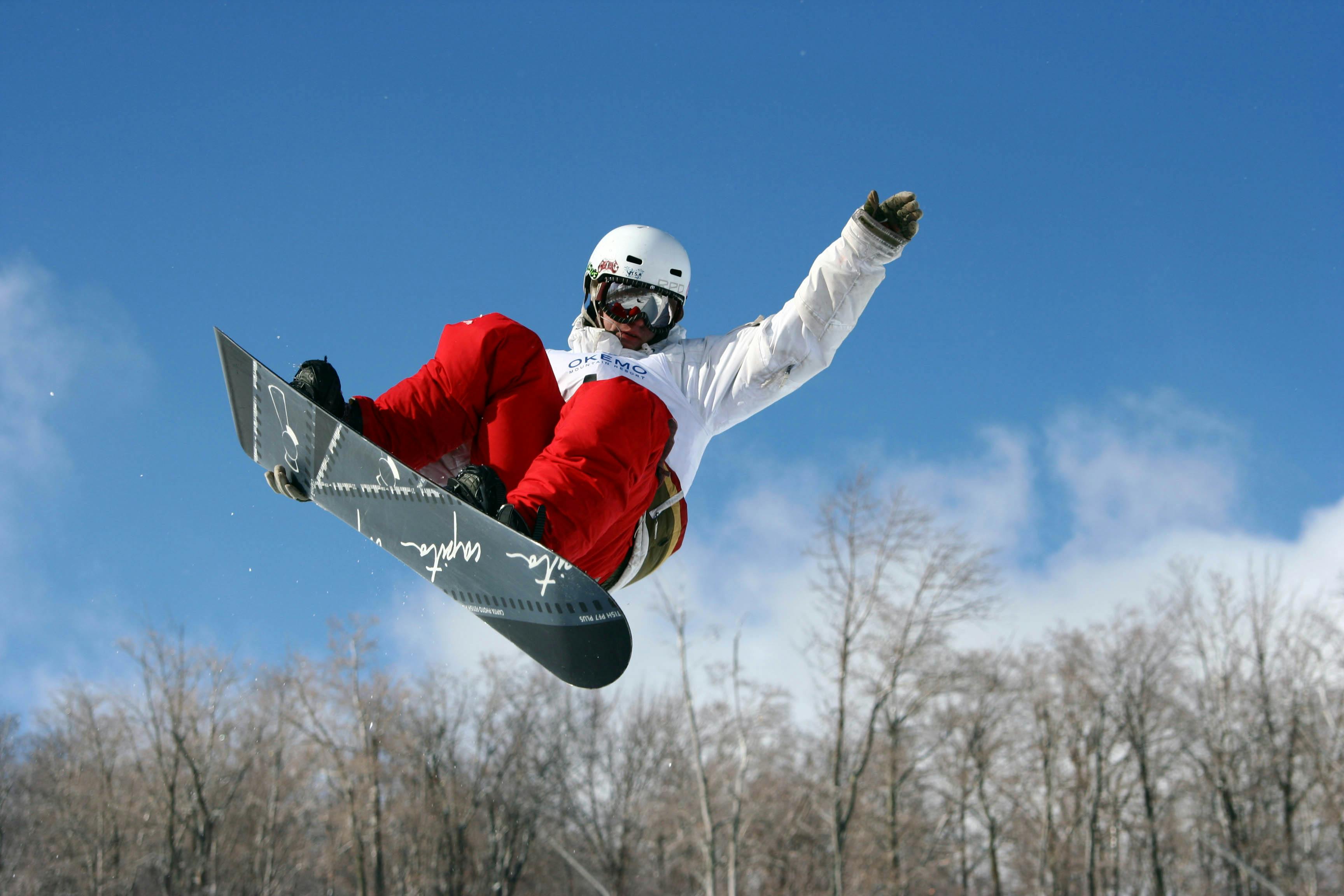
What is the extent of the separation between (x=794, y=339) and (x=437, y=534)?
1.37m

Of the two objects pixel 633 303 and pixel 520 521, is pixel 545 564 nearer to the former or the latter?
pixel 520 521

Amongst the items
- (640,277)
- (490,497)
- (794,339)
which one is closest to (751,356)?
(794,339)

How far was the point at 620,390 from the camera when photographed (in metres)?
3.30

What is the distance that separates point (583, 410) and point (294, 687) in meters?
25.4

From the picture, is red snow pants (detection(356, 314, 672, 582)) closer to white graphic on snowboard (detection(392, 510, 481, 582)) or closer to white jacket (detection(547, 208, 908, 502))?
white jacket (detection(547, 208, 908, 502))

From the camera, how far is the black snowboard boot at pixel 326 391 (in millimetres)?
3355

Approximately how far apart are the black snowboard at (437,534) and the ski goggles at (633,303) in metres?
1.17

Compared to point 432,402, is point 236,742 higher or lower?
higher

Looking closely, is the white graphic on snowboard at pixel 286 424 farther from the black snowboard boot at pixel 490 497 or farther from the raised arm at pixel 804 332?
the raised arm at pixel 804 332

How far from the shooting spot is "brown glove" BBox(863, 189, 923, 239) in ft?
11.1

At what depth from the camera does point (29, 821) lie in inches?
1313

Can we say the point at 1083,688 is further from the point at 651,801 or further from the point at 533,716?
the point at 533,716

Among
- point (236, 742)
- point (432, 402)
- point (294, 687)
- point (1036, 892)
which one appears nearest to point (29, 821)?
point (236, 742)

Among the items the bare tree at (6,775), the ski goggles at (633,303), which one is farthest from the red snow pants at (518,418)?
the bare tree at (6,775)
